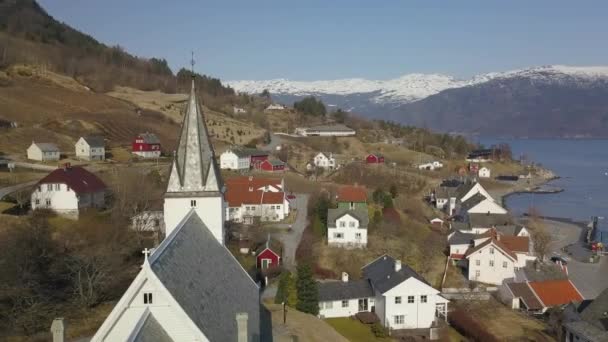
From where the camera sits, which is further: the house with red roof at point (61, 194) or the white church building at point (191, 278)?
the house with red roof at point (61, 194)

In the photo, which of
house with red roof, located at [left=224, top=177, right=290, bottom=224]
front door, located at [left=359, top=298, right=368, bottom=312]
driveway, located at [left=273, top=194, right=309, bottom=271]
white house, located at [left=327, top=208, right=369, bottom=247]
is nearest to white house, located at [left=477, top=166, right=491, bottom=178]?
driveway, located at [left=273, top=194, right=309, bottom=271]

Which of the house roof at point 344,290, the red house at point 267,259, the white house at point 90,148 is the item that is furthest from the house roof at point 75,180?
the white house at point 90,148

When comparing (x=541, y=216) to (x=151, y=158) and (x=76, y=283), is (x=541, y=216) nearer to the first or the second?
(x=151, y=158)

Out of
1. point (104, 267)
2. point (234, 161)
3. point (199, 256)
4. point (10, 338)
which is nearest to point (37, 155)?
point (234, 161)

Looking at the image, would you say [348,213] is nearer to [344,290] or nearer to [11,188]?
[344,290]

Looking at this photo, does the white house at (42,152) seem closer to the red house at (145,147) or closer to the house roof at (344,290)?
the red house at (145,147)

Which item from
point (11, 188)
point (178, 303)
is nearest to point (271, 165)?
point (11, 188)
